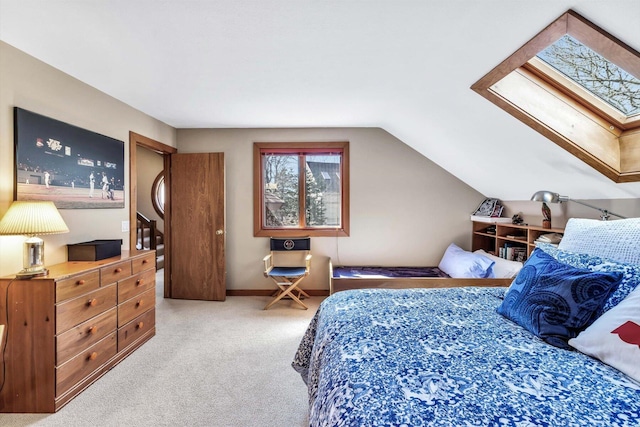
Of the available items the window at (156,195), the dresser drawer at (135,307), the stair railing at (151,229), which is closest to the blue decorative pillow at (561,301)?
the dresser drawer at (135,307)

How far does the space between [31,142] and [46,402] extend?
5.85ft

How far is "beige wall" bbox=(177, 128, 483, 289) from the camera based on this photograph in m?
4.18

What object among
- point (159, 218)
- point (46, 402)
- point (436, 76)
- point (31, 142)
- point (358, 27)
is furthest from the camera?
point (159, 218)

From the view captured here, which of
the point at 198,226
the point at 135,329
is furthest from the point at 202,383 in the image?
the point at 198,226

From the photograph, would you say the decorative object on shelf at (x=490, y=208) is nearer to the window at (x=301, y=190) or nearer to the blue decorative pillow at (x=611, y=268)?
the window at (x=301, y=190)

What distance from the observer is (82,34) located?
74.2 inches

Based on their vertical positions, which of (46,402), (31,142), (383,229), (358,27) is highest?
(358,27)

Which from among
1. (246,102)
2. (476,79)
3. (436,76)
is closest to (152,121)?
(246,102)

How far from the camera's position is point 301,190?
169 inches

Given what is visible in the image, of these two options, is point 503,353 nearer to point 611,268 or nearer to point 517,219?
point 611,268

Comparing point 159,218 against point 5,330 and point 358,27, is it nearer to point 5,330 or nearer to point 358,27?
point 5,330

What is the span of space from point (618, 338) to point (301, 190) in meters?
3.57

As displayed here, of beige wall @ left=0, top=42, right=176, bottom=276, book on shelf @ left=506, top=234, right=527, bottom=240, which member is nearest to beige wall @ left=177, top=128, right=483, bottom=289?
book on shelf @ left=506, top=234, right=527, bottom=240

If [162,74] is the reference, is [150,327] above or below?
below
